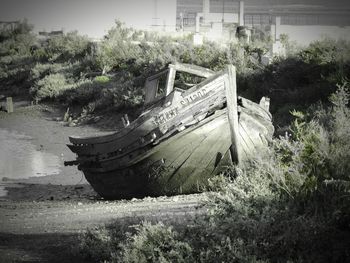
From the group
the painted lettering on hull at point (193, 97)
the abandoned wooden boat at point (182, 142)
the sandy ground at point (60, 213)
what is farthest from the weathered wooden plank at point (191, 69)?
the sandy ground at point (60, 213)

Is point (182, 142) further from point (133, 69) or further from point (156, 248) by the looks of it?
point (133, 69)

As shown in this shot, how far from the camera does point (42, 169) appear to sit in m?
12.8

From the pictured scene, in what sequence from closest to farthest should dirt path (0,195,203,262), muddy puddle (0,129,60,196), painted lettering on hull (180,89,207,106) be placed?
dirt path (0,195,203,262) < painted lettering on hull (180,89,207,106) < muddy puddle (0,129,60,196)

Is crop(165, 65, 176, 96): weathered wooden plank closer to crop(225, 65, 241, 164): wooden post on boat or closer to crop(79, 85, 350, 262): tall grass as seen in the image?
crop(225, 65, 241, 164): wooden post on boat

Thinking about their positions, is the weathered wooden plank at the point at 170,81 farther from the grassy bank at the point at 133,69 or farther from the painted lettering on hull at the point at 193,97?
the grassy bank at the point at 133,69

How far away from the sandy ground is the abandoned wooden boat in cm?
39

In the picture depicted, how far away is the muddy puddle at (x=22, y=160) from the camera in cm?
1224

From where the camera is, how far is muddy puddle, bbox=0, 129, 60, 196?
12.2 metres

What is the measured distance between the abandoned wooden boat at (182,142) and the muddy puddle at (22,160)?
3328 mm

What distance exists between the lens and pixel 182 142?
27.2ft

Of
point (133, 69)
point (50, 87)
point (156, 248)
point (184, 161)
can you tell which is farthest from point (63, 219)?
point (50, 87)

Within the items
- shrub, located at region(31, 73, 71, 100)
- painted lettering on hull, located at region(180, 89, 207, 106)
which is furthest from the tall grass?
shrub, located at region(31, 73, 71, 100)

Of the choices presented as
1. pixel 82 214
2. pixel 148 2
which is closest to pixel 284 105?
pixel 82 214

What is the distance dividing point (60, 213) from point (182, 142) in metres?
A: 2.36
